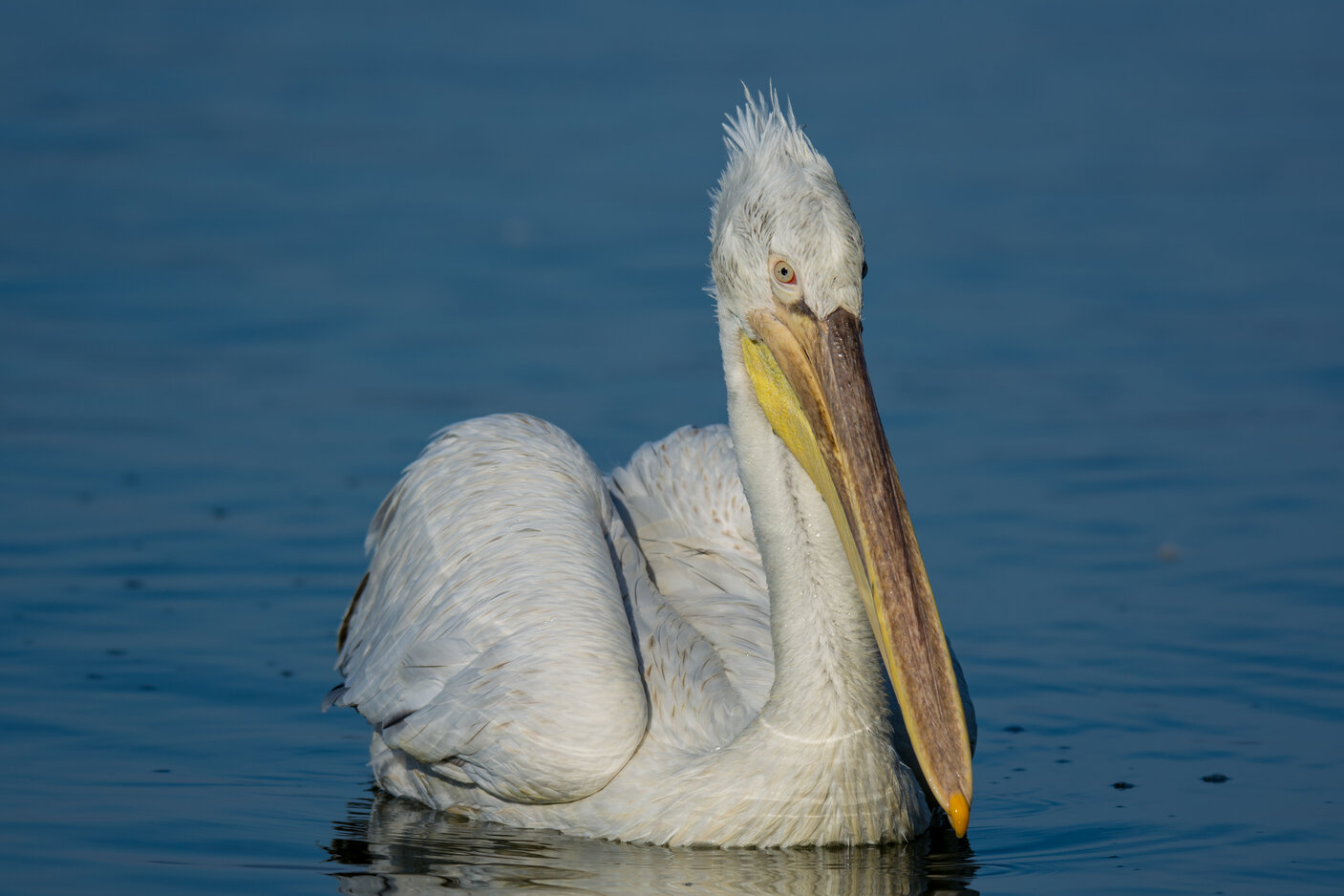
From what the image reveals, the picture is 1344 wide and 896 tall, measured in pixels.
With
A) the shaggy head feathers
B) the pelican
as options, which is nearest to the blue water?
the pelican

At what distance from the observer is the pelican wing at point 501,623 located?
451cm

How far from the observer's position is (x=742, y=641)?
A: 5.01 meters

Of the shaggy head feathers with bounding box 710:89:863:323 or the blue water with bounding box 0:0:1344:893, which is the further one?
the blue water with bounding box 0:0:1344:893

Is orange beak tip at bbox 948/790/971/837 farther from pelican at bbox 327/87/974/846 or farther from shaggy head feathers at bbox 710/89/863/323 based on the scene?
shaggy head feathers at bbox 710/89/863/323

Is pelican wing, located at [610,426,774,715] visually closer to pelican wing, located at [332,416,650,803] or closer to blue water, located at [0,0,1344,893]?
pelican wing, located at [332,416,650,803]

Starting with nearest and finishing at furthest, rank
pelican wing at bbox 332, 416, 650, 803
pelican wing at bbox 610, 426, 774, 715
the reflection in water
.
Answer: the reflection in water
pelican wing at bbox 332, 416, 650, 803
pelican wing at bbox 610, 426, 774, 715

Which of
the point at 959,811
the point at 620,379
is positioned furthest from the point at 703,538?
the point at 620,379

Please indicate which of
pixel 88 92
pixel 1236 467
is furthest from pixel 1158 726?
pixel 88 92

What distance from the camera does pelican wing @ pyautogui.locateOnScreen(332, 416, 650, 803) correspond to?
14.8 feet

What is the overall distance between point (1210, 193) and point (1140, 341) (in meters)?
3.02

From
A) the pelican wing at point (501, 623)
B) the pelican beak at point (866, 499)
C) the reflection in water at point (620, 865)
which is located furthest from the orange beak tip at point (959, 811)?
the pelican wing at point (501, 623)

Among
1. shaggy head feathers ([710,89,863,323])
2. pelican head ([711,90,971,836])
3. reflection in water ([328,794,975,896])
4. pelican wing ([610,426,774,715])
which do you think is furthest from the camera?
pelican wing ([610,426,774,715])

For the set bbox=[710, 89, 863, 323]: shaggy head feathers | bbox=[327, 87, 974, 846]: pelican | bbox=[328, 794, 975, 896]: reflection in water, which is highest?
bbox=[710, 89, 863, 323]: shaggy head feathers

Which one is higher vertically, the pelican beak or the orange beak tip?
the pelican beak
